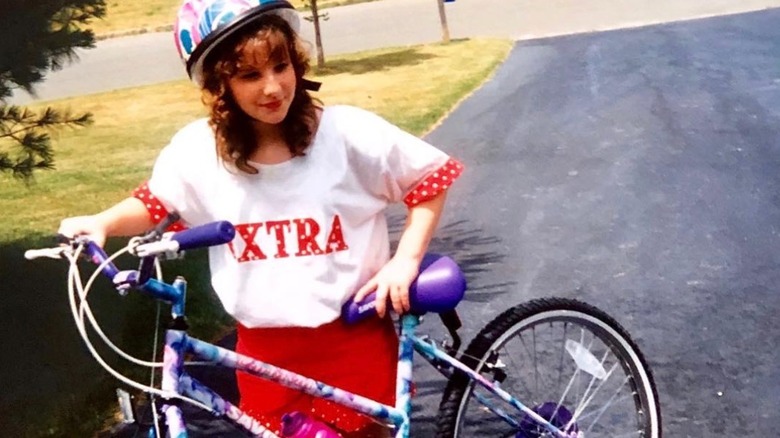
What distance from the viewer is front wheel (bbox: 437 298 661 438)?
1.83m

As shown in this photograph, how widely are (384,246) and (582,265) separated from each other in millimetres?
1611

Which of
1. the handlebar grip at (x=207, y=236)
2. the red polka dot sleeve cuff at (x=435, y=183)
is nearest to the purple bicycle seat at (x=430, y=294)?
the red polka dot sleeve cuff at (x=435, y=183)

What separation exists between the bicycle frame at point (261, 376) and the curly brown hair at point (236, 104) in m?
0.25

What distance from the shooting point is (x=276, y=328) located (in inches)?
68.4

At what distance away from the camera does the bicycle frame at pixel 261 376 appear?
1481 mm

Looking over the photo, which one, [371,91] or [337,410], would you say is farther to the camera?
[371,91]

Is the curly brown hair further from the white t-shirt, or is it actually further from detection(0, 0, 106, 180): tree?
detection(0, 0, 106, 180): tree

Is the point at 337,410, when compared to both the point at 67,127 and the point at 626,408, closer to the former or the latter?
the point at 626,408

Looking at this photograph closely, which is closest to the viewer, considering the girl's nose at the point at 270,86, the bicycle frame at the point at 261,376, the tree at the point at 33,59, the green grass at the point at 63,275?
the bicycle frame at the point at 261,376

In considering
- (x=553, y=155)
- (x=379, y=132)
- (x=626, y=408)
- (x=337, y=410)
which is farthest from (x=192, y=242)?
(x=553, y=155)

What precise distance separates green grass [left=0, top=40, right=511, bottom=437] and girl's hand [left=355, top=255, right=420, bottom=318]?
1.27 meters

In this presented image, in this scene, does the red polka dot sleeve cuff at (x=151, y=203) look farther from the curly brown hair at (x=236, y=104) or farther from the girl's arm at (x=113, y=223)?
the curly brown hair at (x=236, y=104)

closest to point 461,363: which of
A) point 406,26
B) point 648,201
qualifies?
point 406,26

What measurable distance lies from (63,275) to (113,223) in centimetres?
156
